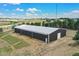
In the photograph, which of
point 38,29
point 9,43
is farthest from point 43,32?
point 9,43

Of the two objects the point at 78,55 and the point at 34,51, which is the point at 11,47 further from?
the point at 78,55

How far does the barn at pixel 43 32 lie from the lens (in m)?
2.30

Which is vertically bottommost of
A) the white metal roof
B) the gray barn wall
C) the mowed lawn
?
the mowed lawn

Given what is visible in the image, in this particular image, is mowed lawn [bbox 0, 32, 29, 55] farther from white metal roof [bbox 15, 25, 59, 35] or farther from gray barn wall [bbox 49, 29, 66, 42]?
gray barn wall [bbox 49, 29, 66, 42]

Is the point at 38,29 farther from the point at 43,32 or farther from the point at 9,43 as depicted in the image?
the point at 9,43

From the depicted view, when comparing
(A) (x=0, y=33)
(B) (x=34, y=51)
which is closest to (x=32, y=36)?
(B) (x=34, y=51)

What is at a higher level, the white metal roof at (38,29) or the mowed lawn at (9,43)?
the white metal roof at (38,29)

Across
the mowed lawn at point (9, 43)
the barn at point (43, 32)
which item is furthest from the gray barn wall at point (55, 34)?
the mowed lawn at point (9, 43)

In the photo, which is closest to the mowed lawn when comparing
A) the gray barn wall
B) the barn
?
the barn

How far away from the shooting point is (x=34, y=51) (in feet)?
7.51

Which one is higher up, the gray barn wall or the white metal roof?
the white metal roof

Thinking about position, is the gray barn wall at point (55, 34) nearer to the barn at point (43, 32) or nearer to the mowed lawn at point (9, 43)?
the barn at point (43, 32)

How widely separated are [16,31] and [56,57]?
408mm

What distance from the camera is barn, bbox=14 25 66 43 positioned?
7.56 feet
